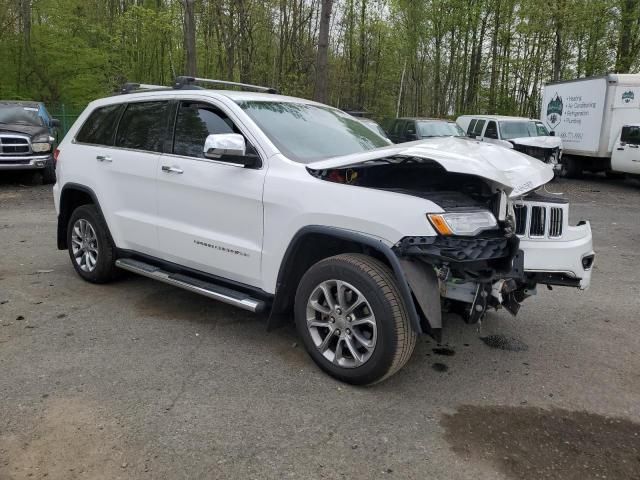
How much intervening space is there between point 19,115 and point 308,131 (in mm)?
11959

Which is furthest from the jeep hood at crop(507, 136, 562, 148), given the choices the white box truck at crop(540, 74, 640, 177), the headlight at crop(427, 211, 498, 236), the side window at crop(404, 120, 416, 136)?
the headlight at crop(427, 211, 498, 236)

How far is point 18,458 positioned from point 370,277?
6.81 feet

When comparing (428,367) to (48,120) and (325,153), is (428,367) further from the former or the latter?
(48,120)

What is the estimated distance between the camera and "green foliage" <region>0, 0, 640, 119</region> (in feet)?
76.2

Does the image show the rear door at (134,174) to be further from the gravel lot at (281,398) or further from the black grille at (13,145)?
the black grille at (13,145)

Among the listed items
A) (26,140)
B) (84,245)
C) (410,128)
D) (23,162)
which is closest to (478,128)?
(410,128)

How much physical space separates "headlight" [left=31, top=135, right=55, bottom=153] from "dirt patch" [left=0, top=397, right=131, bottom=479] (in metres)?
11.3

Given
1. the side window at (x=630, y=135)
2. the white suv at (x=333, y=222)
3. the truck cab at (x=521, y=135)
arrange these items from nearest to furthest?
the white suv at (x=333, y=222), the side window at (x=630, y=135), the truck cab at (x=521, y=135)

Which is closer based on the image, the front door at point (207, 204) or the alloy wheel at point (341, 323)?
the alloy wheel at point (341, 323)

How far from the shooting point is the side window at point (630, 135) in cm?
1441

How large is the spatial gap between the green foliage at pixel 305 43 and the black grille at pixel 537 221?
1811 cm

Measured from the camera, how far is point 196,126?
4.48 m

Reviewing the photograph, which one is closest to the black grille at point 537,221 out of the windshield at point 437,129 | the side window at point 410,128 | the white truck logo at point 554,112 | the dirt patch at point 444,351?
the dirt patch at point 444,351

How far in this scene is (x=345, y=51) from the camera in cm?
3459
